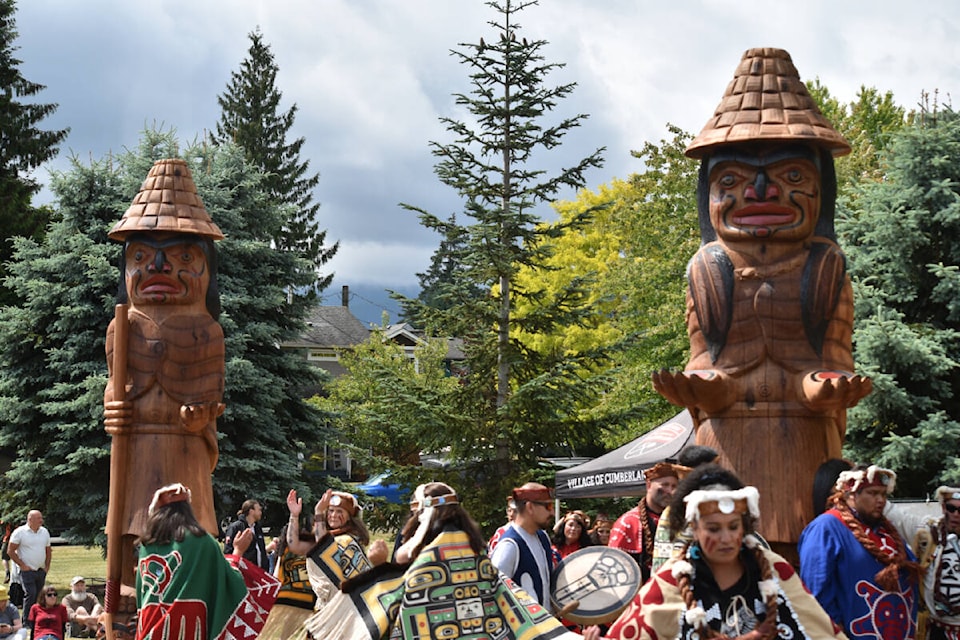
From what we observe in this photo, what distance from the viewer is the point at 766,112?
29.6 feet

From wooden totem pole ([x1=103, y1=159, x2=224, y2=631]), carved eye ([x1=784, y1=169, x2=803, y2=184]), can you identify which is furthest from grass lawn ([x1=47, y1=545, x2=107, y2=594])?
carved eye ([x1=784, y1=169, x2=803, y2=184])

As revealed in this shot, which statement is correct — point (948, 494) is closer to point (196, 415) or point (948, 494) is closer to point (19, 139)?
point (196, 415)

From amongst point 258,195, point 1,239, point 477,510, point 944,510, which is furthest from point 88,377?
point 944,510

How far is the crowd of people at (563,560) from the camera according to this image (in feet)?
15.1

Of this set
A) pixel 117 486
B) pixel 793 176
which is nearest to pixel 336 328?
pixel 117 486

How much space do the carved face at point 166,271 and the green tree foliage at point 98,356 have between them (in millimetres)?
7041

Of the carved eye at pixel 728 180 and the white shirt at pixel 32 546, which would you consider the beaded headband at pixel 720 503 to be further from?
the white shirt at pixel 32 546

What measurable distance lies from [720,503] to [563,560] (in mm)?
2464

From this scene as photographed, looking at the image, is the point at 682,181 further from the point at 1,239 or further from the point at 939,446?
the point at 1,239

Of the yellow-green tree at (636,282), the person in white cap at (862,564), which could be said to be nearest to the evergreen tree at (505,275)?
the yellow-green tree at (636,282)

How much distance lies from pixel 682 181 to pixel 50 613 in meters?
16.1

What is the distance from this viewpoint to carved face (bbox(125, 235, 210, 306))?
12109mm

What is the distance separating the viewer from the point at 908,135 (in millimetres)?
16391

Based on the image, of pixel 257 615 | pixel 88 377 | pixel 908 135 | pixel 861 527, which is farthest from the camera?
pixel 88 377
